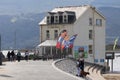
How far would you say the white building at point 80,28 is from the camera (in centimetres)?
10675

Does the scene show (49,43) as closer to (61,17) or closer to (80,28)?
(80,28)

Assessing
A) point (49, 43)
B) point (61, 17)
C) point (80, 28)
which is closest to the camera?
point (49, 43)

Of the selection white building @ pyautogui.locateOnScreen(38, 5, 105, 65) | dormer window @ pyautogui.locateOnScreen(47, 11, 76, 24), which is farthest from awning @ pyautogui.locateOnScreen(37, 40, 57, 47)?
dormer window @ pyautogui.locateOnScreen(47, 11, 76, 24)

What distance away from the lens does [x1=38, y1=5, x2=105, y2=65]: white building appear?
10675cm

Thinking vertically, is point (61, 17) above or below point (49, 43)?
above

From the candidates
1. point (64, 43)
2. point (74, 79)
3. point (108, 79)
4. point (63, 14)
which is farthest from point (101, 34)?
point (74, 79)

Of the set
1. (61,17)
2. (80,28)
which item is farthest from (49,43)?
(61,17)

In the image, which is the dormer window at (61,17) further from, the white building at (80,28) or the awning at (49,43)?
the awning at (49,43)

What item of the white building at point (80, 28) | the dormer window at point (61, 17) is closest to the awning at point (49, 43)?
the white building at point (80, 28)

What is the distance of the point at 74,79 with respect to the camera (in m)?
41.2

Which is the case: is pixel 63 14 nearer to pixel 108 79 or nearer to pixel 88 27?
pixel 88 27

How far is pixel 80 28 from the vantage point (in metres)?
108

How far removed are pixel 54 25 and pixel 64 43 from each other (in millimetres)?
26006

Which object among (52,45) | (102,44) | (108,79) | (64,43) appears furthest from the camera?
(102,44)
